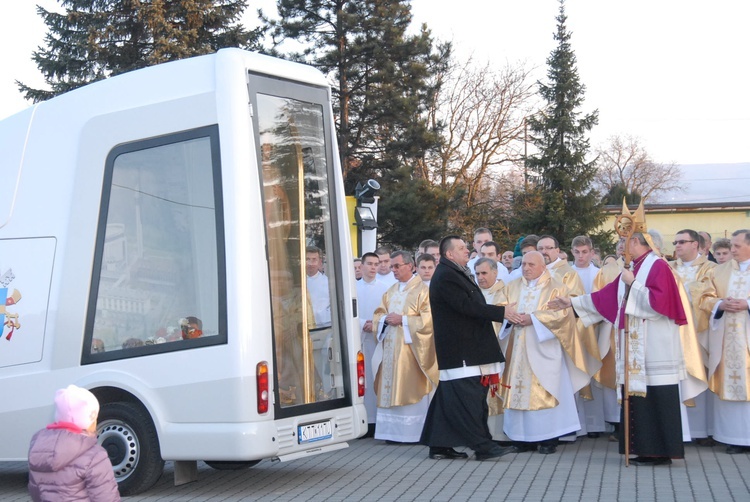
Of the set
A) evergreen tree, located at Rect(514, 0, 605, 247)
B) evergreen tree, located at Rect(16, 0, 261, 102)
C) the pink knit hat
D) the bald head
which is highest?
evergreen tree, located at Rect(16, 0, 261, 102)

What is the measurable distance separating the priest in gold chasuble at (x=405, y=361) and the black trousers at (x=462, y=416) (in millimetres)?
1242

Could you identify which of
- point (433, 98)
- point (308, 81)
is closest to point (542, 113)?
point (433, 98)

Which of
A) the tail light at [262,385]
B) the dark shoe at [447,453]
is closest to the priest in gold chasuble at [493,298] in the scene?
the dark shoe at [447,453]

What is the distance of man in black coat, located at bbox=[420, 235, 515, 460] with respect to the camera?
8.98 meters

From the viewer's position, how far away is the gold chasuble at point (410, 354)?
10383 millimetres

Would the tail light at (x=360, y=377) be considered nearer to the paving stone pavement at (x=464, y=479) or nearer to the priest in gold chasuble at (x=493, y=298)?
the paving stone pavement at (x=464, y=479)

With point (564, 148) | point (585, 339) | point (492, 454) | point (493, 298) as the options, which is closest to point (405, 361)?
point (493, 298)

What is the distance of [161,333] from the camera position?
7410 mm

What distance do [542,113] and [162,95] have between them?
29.8 metres

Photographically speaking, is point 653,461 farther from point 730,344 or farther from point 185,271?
point 185,271

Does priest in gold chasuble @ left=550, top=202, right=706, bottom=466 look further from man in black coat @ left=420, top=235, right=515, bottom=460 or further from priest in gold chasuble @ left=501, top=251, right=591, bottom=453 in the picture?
man in black coat @ left=420, top=235, right=515, bottom=460

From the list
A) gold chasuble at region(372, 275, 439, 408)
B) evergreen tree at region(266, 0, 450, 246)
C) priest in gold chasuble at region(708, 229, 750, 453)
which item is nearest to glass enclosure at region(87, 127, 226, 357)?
gold chasuble at region(372, 275, 439, 408)

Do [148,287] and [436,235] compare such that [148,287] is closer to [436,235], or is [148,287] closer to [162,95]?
[162,95]

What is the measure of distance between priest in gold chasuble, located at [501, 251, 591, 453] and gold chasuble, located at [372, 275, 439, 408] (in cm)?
94
